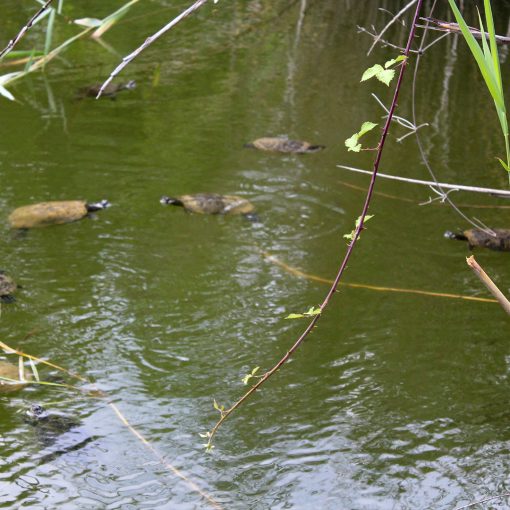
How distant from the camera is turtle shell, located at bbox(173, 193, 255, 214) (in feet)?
22.2

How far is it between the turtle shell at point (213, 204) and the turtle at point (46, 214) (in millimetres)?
809

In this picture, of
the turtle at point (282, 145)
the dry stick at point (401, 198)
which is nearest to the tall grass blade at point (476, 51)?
the dry stick at point (401, 198)

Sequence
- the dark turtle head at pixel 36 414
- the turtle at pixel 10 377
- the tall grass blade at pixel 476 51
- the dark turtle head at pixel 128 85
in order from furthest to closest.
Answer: the dark turtle head at pixel 128 85 < the turtle at pixel 10 377 < the dark turtle head at pixel 36 414 < the tall grass blade at pixel 476 51

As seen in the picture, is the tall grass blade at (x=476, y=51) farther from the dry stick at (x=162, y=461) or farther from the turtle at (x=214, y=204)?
the turtle at (x=214, y=204)

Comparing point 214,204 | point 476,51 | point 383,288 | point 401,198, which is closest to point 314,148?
point 401,198

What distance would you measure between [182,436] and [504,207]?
13.3 feet

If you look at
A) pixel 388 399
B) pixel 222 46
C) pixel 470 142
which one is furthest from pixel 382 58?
pixel 388 399

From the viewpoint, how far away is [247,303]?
5641 millimetres

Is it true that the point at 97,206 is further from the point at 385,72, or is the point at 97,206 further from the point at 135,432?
the point at 385,72

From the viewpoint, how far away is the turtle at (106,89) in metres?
9.47

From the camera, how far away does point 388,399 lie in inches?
183

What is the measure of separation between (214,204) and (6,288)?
1882 millimetres

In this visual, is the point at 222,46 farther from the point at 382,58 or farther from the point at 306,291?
the point at 306,291

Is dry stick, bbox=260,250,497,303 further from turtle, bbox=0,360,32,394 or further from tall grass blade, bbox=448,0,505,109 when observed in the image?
tall grass blade, bbox=448,0,505,109
